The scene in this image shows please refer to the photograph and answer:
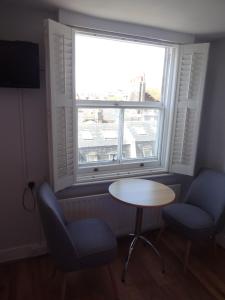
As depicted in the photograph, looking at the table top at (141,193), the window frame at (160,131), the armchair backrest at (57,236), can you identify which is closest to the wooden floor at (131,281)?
the armchair backrest at (57,236)

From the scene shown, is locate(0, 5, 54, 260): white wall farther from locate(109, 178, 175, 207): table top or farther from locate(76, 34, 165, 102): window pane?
locate(109, 178, 175, 207): table top

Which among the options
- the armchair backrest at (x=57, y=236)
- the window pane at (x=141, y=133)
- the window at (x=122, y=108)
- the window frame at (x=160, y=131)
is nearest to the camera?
the armchair backrest at (x=57, y=236)

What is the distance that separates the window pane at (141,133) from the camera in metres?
2.40

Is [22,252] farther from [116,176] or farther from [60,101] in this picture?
[60,101]

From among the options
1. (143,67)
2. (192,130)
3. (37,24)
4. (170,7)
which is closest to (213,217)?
(192,130)

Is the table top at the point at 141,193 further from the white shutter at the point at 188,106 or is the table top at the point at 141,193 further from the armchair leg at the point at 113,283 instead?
the armchair leg at the point at 113,283

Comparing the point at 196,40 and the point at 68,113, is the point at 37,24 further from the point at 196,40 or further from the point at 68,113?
the point at 196,40

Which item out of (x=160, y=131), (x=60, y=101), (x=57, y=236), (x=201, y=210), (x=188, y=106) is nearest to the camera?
(x=57, y=236)

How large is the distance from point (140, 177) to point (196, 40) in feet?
5.39

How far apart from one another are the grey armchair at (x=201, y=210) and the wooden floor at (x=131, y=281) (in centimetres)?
19

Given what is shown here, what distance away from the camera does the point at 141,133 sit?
249 centimetres

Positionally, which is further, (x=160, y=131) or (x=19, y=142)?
(x=160, y=131)

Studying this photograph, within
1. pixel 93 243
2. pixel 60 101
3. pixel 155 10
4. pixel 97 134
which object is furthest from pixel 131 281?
pixel 155 10

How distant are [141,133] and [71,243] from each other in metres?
1.44
